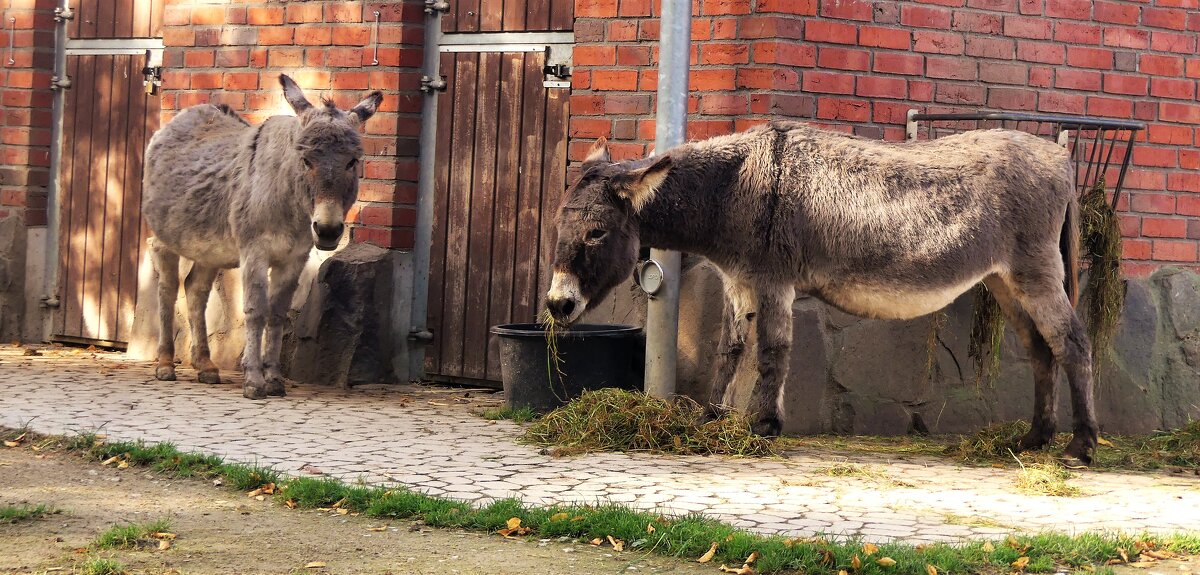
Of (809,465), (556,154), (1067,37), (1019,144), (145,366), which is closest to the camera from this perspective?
(809,465)

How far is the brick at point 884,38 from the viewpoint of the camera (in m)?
7.36

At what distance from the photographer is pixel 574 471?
5801mm

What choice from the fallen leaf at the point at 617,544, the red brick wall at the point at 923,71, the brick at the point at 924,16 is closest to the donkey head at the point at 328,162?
the red brick wall at the point at 923,71

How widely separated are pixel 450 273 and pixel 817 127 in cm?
292

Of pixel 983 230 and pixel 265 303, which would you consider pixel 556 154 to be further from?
pixel 983 230

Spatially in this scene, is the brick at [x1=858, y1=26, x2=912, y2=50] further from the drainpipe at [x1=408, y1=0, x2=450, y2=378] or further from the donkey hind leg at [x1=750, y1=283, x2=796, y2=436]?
the drainpipe at [x1=408, y1=0, x2=450, y2=378]

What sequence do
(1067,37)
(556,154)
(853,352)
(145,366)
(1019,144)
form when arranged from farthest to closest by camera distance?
(145,366) → (556,154) → (1067,37) → (853,352) → (1019,144)

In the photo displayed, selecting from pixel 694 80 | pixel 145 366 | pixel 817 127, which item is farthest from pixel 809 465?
pixel 145 366

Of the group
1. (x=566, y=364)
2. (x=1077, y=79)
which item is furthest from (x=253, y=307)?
(x=1077, y=79)

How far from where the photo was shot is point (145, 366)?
9438 millimetres

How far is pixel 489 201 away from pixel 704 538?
4647mm

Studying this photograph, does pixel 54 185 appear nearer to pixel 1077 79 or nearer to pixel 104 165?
pixel 104 165

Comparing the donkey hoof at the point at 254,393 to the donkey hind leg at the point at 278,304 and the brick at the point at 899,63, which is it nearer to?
the donkey hind leg at the point at 278,304

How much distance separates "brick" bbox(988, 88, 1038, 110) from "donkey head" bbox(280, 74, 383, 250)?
3632mm
